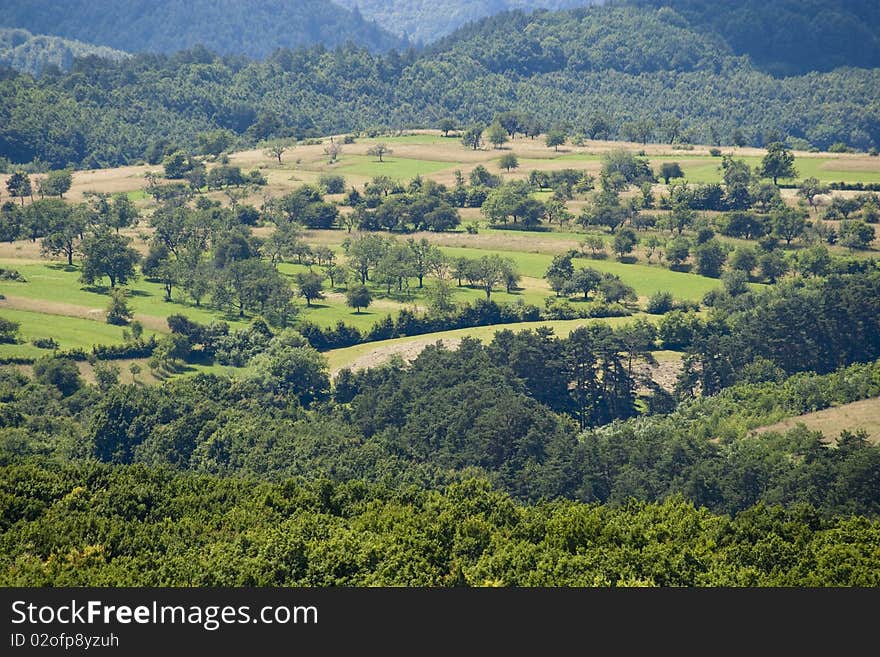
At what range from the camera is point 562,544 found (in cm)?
7106

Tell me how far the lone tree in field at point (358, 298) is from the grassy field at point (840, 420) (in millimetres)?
67908

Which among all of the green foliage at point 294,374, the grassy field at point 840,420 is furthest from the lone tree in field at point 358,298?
the grassy field at point 840,420

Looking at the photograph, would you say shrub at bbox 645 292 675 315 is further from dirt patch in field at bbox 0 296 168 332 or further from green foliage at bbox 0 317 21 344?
green foliage at bbox 0 317 21 344

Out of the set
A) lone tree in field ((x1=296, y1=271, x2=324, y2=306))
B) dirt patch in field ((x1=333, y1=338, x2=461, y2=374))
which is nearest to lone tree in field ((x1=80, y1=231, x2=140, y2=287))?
lone tree in field ((x1=296, y1=271, x2=324, y2=306))

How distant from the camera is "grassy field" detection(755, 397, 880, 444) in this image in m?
128

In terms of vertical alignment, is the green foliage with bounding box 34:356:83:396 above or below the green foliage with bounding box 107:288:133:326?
below

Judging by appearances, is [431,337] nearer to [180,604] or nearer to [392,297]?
[392,297]

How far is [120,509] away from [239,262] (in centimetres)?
11650

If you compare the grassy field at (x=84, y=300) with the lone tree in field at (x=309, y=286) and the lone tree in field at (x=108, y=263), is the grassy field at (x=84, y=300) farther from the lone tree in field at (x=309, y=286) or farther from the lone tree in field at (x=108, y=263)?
the lone tree in field at (x=309, y=286)

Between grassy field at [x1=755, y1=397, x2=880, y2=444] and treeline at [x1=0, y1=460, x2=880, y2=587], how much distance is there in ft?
158

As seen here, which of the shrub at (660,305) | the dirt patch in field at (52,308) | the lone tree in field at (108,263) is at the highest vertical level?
the lone tree in field at (108,263)

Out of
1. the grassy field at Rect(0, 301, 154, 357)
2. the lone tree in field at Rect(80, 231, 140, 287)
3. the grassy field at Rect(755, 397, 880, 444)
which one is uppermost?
the lone tree in field at Rect(80, 231, 140, 287)

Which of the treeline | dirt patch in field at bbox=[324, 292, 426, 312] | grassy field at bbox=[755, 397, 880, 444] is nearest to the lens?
the treeline

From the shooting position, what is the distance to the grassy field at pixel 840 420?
12756 cm
